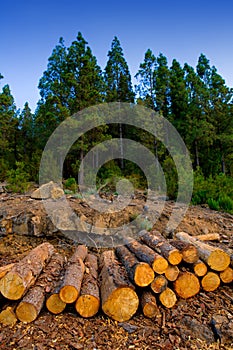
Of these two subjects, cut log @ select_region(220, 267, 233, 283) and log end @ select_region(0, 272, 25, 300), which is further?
cut log @ select_region(220, 267, 233, 283)

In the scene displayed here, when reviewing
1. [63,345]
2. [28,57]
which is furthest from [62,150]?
[63,345]

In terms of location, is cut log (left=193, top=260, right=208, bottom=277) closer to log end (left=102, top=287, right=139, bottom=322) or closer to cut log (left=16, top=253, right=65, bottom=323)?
log end (left=102, top=287, right=139, bottom=322)

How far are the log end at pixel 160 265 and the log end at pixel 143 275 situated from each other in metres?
0.07

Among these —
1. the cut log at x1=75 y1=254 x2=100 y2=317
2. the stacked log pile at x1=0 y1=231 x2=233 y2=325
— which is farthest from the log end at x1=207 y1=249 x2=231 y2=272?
the cut log at x1=75 y1=254 x2=100 y2=317

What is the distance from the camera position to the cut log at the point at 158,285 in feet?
8.98

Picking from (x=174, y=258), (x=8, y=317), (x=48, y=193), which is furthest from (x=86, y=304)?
(x=48, y=193)

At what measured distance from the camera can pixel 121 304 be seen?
2.57 meters

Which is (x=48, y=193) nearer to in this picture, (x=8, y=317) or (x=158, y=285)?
(x=8, y=317)

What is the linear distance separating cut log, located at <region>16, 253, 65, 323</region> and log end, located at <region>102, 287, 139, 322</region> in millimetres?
689

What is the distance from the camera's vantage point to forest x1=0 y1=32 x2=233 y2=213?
1374cm

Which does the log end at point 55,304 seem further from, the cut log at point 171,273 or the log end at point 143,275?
the cut log at point 171,273

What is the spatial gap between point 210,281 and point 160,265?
0.74 metres

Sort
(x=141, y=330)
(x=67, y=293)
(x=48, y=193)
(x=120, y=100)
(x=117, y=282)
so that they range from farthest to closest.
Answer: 1. (x=120, y=100)
2. (x=48, y=193)
3. (x=117, y=282)
4. (x=67, y=293)
5. (x=141, y=330)

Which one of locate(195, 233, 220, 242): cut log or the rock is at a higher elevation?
the rock
